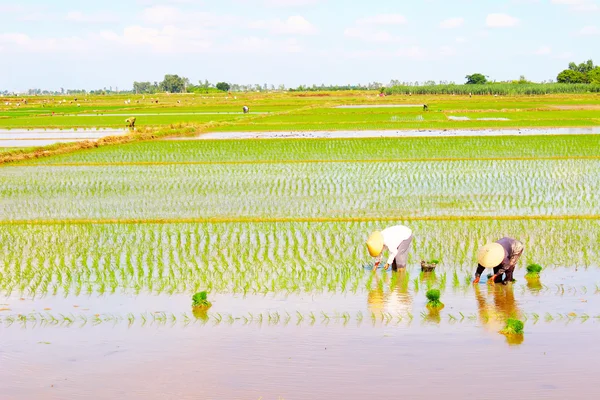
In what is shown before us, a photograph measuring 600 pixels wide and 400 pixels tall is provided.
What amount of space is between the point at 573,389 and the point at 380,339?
1.40 metres

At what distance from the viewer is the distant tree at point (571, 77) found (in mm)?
88562

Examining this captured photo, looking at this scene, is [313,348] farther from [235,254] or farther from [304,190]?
[304,190]

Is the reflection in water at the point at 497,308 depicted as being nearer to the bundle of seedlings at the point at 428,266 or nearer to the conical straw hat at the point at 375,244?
the bundle of seedlings at the point at 428,266

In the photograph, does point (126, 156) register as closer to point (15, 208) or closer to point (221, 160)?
point (221, 160)

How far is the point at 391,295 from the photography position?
654 centimetres

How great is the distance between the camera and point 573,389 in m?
4.52

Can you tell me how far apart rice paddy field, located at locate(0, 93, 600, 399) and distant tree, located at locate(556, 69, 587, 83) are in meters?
79.5

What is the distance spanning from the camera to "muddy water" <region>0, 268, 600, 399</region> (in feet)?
15.2

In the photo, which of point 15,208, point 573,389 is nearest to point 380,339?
point 573,389

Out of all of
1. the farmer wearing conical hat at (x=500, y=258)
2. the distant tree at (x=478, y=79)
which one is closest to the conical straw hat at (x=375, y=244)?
the farmer wearing conical hat at (x=500, y=258)

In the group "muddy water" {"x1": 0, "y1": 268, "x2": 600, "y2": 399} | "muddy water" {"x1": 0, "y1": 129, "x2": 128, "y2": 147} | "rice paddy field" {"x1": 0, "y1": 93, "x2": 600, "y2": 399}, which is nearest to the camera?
"muddy water" {"x1": 0, "y1": 268, "x2": 600, "y2": 399}

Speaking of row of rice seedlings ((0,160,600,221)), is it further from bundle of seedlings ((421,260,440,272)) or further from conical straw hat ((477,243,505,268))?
conical straw hat ((477,243,505,268))

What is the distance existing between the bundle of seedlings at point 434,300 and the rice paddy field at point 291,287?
3.2 inches

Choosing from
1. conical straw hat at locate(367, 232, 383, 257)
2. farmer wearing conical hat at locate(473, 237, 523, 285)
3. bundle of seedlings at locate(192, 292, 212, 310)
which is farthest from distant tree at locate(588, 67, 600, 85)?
bundle of seedlings at locate(192, 292, 212, 310)
